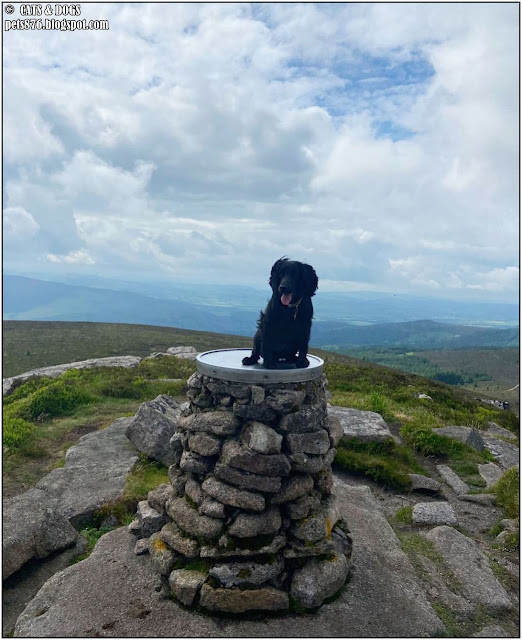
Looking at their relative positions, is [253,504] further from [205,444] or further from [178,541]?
[178,541]

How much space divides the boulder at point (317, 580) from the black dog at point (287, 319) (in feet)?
9.61

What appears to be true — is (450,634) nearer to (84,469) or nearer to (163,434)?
(163,434)

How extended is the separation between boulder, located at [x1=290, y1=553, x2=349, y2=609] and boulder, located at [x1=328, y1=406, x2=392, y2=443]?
6460mm

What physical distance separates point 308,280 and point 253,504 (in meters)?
3.38

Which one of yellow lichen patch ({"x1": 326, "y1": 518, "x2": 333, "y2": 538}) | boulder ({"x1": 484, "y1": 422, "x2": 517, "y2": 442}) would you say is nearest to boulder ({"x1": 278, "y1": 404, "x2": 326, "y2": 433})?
yellow lichen patch ({"x1": 326, "y1": 518, "x2": 333, "y2": 538})

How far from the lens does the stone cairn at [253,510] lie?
6.43m

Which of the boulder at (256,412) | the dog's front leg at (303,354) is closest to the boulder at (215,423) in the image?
the boulder at (256,412)

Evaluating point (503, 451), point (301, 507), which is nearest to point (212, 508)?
point (301, 507)

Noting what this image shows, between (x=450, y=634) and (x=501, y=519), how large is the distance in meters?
4.99

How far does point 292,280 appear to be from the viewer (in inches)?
270

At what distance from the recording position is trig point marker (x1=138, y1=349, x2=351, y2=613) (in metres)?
6.44

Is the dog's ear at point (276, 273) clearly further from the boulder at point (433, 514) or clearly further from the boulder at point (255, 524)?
the boulder at point (433, 514)

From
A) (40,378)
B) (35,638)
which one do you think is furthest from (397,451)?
(40,378)

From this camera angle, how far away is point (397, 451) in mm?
13648
